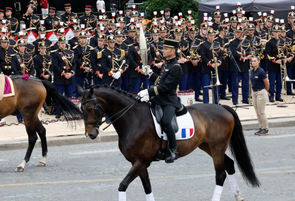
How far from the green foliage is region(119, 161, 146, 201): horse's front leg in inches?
827

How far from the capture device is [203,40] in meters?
20.3

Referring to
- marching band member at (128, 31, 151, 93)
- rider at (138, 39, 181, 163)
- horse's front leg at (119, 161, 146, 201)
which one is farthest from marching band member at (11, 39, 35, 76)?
horse's front leg at (119, 161, 146, 201)

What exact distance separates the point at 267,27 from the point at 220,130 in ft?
45.6

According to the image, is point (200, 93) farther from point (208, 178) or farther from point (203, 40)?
point (208, 178)

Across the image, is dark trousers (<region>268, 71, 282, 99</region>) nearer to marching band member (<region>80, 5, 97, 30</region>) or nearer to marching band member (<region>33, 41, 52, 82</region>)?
marching band member (<region>80, 5, 97, 30</region>)

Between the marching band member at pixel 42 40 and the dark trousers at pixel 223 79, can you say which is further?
the dark trousers at pixel 223 79

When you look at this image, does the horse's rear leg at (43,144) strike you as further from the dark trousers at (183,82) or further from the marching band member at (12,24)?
the marching band member at (12,24)

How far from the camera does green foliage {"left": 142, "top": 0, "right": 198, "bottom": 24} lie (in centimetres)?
2973

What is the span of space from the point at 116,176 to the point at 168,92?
2820mm

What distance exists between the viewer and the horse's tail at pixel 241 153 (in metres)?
10.0

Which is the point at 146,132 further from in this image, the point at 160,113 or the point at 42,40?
the point at 42,40

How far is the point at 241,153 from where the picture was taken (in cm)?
1012

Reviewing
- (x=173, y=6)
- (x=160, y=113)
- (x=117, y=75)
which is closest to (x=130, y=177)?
(x=160, y=113)

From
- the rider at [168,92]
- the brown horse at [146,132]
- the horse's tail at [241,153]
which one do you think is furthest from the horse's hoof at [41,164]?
the horse's tail at [241,153]
